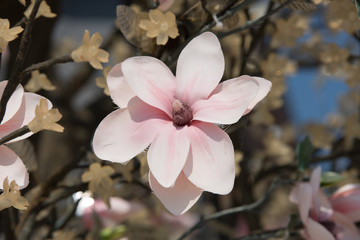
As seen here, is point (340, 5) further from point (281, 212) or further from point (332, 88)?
point (332, 88)

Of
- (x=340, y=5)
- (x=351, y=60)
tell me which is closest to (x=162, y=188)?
(x=340, y=5)

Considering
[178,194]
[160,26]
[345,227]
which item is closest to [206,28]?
[160,26]

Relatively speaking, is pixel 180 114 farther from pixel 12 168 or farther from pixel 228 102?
pixel 12 168

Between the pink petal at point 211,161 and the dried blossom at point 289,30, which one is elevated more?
the pink petal at point 211,161

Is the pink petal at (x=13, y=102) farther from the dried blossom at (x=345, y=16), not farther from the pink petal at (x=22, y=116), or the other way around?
the dried blossom at (x=345, y=16)

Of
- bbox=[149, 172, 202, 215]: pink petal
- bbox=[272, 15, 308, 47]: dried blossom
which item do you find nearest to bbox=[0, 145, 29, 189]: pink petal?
bbox=[149, 172, 202, 215]: pink petal

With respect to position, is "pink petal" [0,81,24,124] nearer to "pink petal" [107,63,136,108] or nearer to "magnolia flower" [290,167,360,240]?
"pink petal" [107,63,136,108]

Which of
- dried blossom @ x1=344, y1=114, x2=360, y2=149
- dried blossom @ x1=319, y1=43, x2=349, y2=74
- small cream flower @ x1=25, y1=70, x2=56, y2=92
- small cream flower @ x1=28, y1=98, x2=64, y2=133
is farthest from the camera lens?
dried blossom @ x1=344, y1=114, x2=360, y2=149

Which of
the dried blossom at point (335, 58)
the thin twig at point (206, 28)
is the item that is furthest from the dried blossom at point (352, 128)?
the thin twig at point (206, 28)
